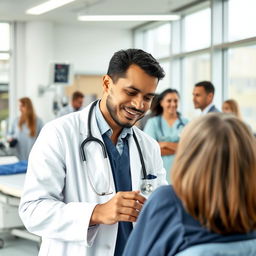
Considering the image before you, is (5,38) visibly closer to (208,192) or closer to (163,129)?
(163,129)

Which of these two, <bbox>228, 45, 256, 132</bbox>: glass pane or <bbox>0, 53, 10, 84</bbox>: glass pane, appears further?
<bbox>0, 53, 10, 84</bbox>: glass pane

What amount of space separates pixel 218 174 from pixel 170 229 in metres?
0.17

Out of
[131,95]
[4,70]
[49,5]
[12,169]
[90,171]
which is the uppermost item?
[49,5]

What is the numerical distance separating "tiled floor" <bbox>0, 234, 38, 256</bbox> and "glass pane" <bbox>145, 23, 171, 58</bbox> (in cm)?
588

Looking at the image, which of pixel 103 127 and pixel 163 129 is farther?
pixel 163 129

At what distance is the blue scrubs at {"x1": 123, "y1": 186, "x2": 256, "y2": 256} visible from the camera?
1.05 m

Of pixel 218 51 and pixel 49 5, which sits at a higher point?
pixel 49 5

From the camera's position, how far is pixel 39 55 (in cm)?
979

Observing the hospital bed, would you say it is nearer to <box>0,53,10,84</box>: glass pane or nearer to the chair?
the chair

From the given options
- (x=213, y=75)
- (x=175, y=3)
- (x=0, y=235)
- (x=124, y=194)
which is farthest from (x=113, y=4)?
(x=124, y=194)

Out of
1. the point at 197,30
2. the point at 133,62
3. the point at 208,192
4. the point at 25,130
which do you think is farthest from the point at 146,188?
the point at 197,30

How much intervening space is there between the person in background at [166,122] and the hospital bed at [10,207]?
1.22 meters

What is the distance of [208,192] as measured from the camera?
3.24ft

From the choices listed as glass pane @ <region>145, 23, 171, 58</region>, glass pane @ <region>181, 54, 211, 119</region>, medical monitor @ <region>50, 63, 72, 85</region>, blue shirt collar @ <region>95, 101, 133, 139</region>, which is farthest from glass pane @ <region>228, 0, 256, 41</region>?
blue shirt collar @ <region>95, 101, 133, 139</region>
